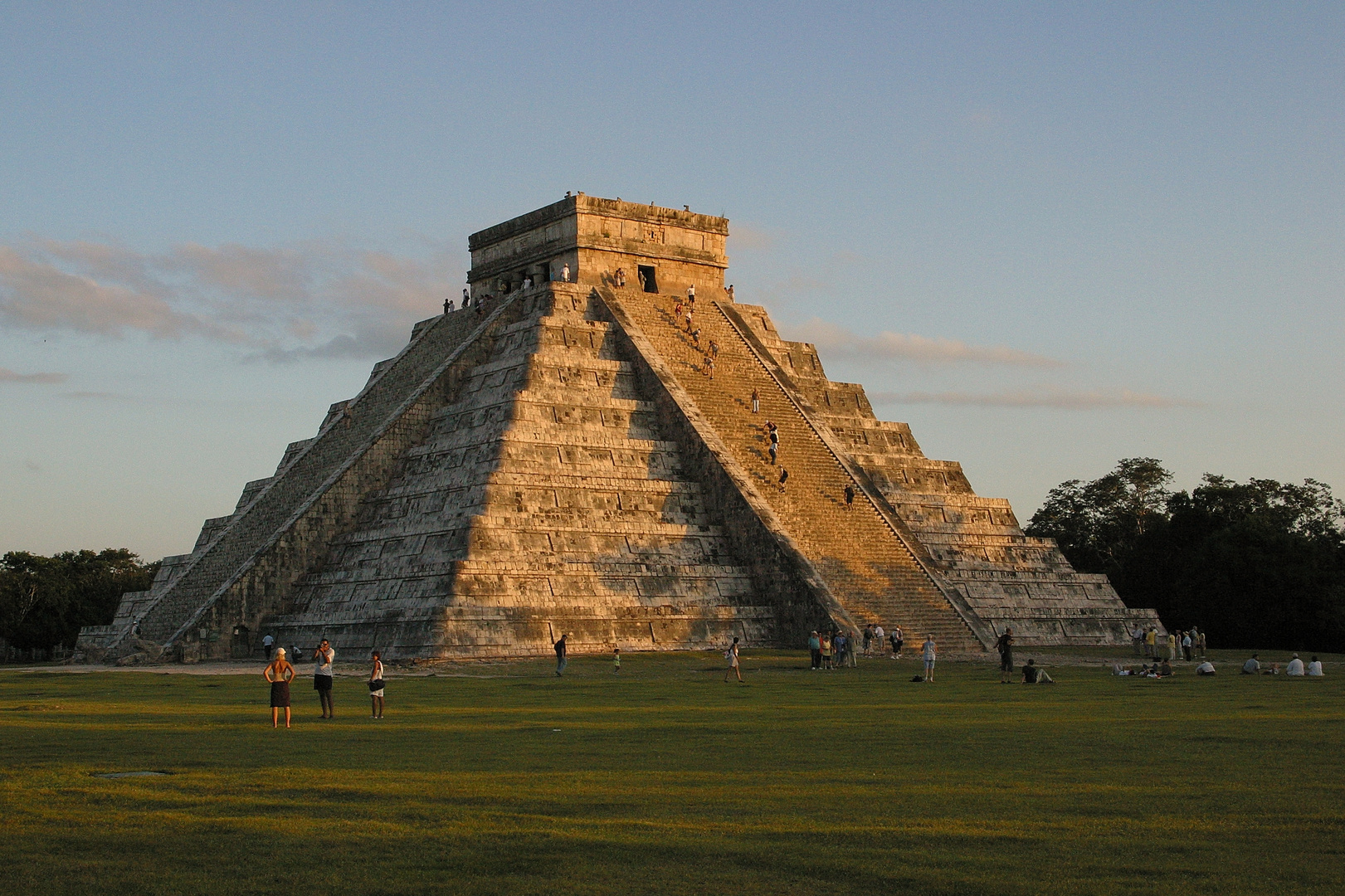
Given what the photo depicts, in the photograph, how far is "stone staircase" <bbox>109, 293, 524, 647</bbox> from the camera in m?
41.1

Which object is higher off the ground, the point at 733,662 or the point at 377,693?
the point at 733,662

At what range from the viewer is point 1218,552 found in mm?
55250

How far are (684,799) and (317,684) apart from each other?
10268mm

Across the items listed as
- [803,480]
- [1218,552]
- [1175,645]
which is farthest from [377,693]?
[1218,552]

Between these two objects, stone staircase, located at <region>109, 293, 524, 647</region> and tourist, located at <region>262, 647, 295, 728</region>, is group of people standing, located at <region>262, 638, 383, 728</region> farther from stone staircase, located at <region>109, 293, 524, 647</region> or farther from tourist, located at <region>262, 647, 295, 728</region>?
stone staircase, located at <region>109, 293, 524, 647</region>

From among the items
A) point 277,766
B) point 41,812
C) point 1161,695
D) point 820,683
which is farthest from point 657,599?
point 41,812

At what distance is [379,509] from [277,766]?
2667 cm

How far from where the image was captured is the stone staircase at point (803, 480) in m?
39.0

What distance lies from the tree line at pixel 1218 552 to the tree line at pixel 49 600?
43.9m

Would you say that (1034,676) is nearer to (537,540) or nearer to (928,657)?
(928,657)

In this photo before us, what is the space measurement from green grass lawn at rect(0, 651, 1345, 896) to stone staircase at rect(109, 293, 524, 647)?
56.3 feet

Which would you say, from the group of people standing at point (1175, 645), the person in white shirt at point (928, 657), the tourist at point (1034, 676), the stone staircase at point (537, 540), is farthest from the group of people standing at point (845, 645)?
the group of people standing at point (1175, 645)

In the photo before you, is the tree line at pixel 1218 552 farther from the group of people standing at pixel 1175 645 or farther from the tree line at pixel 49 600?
the tree line at pixel 49 600

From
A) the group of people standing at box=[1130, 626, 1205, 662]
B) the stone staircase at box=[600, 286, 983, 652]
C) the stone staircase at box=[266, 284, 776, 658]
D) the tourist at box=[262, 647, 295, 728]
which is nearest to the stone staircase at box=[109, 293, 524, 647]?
the stone staircase at box=[266, 284, 776, 658]
